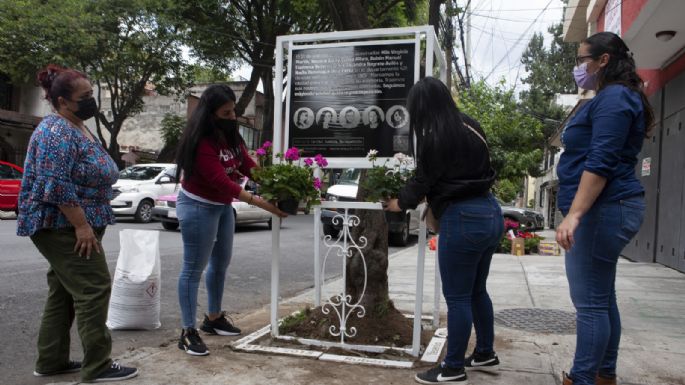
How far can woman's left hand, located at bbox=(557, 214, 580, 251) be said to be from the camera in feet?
8.52

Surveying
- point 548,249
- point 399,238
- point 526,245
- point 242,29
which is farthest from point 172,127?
point 548,249

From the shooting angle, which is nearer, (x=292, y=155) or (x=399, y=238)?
(x=292, y=155)

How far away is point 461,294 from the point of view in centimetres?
305

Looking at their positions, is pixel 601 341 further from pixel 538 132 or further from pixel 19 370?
pixel 538 132

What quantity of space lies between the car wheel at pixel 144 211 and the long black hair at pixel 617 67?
13.7 m

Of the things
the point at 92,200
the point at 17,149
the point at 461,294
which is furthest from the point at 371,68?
the point at 17,149

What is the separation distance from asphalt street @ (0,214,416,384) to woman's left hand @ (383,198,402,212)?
1.90 metres

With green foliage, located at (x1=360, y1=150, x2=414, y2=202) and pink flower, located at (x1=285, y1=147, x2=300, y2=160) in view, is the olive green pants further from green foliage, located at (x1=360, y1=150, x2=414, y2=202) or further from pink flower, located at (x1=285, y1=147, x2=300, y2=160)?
green foliage, located at (x1=360, y1=150, x2=414, y2=202)

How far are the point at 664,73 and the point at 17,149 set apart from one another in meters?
23.8

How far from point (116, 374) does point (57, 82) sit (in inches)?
64.0

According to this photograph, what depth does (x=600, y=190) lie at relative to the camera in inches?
102

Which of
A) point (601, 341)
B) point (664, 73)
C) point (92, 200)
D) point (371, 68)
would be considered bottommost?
point (601, 341)

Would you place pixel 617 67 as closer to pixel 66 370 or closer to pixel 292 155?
pixel 292 155

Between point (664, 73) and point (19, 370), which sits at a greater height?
point (664, 73)
